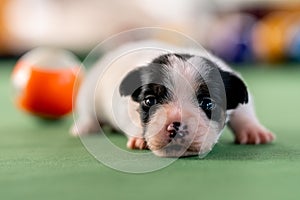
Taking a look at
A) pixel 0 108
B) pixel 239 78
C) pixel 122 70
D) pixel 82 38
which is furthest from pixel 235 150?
pixel 82 38

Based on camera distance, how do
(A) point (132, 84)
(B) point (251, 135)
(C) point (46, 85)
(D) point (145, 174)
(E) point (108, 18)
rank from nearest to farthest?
(D) point (145, 174) < (A) point (132, 84) < (B) point (251, 135) < (C) point (46, 85) < (E) point (108, 18)

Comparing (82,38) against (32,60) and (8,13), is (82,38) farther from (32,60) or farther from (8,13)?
(32,60)

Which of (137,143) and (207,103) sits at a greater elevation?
(207,103)

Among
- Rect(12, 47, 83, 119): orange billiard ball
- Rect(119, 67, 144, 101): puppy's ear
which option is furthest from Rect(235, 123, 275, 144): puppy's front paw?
Rect(12, 47, 83, 119): orange billiard ball

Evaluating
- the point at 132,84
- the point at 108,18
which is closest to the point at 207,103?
the point at 132,84

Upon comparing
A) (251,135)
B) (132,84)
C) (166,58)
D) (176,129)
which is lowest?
(251,135)

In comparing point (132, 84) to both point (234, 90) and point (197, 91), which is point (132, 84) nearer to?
point (197, 91)
